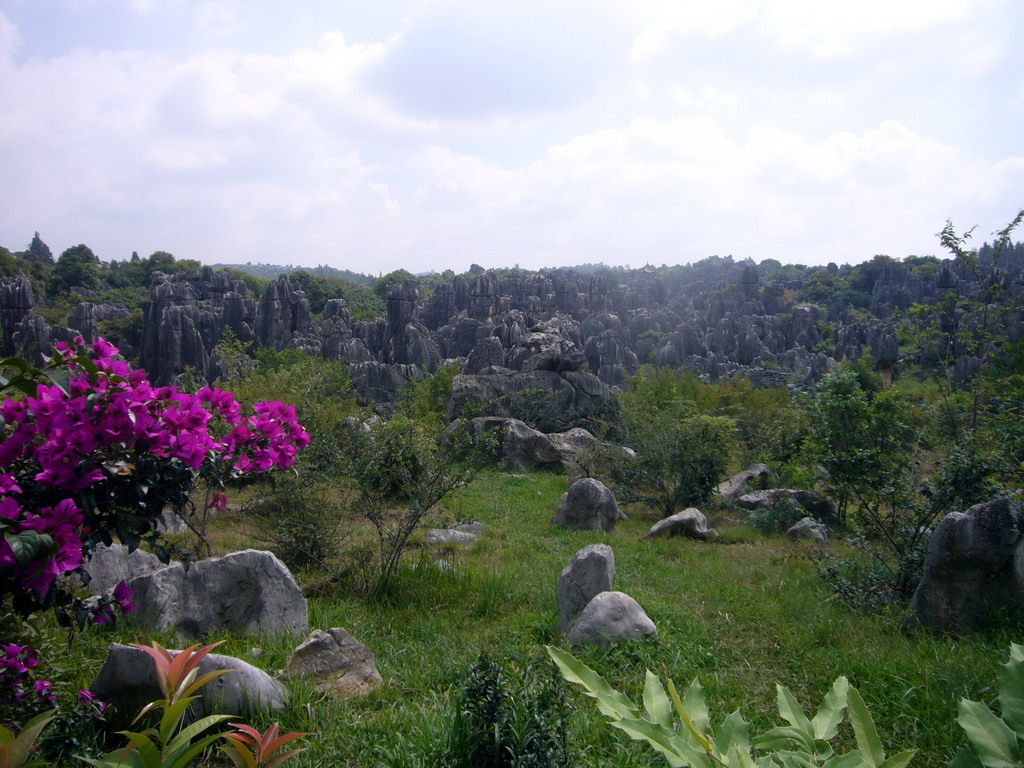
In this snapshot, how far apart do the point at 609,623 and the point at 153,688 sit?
114 inches

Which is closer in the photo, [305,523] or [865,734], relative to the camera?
[865,734]

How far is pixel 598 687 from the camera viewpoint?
91cm

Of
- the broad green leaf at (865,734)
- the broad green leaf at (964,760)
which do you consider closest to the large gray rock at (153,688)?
the broad green leaf at (865,734)

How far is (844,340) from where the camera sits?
166ft

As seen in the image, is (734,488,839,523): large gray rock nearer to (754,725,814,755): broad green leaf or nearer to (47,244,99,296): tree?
(754,725,814,755): broad green leaf

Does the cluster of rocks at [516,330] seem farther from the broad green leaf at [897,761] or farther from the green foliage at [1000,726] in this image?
the green foliage at [1000,726]

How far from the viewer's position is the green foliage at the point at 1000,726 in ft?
2.40

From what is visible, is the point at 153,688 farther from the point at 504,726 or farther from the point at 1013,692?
the point at 1013,692

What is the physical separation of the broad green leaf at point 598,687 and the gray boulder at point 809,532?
335 inches

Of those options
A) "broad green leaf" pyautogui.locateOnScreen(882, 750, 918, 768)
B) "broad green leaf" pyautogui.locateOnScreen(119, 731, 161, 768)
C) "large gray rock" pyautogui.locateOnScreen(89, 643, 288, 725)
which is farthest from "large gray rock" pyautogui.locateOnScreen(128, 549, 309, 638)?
"broad green leaf" pyautogui.locateOnScreen(882, 750, 918, 768)

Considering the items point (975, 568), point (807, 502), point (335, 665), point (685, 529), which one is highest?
point (975, 568)

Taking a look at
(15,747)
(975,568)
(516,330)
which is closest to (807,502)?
(975,568)

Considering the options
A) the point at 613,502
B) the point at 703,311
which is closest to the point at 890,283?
the point at 703,311

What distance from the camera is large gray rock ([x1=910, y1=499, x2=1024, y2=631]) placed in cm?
459
